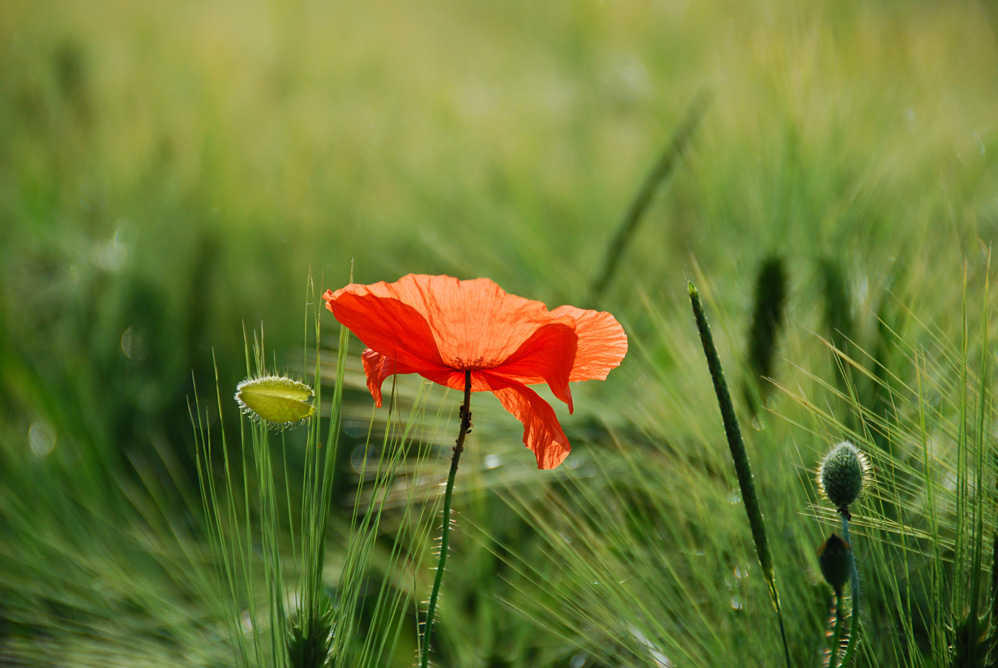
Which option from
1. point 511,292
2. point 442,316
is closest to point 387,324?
point 442,316

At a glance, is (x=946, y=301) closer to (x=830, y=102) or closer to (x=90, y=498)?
(x=830, y=102)

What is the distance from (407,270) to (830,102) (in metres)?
0.35

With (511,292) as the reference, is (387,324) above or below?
below

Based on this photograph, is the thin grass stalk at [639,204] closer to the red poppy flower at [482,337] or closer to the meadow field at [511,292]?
the meadow field at [511,292]

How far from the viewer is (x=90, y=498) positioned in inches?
17.5

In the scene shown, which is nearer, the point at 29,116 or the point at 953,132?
the point at 953,132

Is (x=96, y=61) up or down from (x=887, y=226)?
up

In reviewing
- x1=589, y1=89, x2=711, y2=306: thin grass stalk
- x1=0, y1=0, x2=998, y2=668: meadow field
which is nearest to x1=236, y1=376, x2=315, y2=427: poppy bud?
x1=0, y1=0, x2=998, y2=668: meadow field

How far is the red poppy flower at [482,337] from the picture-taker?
20 centimetres

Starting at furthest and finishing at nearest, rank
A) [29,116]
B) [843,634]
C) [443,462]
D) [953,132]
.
A: [29,116] → [953,132] → [443,462] → [843,634]

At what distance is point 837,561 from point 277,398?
0.16 meters

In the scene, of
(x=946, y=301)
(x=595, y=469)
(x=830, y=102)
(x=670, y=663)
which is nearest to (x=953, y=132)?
(x=830, y=102)

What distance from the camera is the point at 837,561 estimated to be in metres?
0.19

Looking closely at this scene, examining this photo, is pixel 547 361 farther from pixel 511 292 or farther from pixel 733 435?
pixel 511 292
